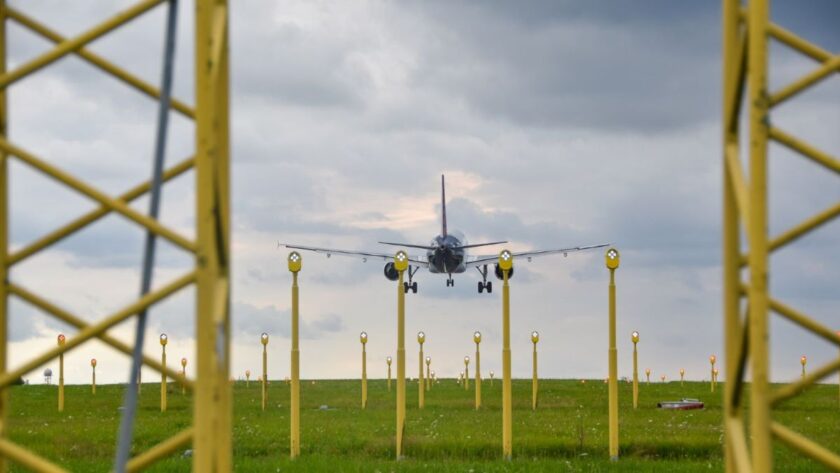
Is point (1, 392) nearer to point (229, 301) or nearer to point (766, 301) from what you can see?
point (229, 301)

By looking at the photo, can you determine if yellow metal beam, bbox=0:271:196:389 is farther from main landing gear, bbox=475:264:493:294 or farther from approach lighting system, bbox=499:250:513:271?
main landing gear, bbox=475:264:493:294

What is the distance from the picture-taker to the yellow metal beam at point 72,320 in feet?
21.6

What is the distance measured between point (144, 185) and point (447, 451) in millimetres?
16554

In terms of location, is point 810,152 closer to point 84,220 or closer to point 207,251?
point 207,251

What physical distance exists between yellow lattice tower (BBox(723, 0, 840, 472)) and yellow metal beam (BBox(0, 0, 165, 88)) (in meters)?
3.04

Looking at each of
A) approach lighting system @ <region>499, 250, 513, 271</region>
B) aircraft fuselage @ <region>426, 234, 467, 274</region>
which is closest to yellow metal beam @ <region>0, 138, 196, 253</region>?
approach lighting system @ <region>499, 250, 513, 271</region>

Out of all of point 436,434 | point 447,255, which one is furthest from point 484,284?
point 436,434

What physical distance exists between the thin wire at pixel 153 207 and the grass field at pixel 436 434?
479 inches

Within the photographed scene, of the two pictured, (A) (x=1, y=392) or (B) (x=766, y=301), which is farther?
(A) (x=1, y=392)

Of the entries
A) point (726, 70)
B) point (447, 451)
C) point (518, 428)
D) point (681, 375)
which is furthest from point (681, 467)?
point (681, 375)

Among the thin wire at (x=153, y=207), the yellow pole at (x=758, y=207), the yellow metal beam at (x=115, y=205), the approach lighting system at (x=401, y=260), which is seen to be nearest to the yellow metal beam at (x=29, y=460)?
the thin wire at (x=153, y=207)

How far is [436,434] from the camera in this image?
25.3 metres

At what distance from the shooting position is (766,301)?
6.12 metres

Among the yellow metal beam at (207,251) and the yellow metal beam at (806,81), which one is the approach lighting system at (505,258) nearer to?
the yellow metal beam at (806,81)
